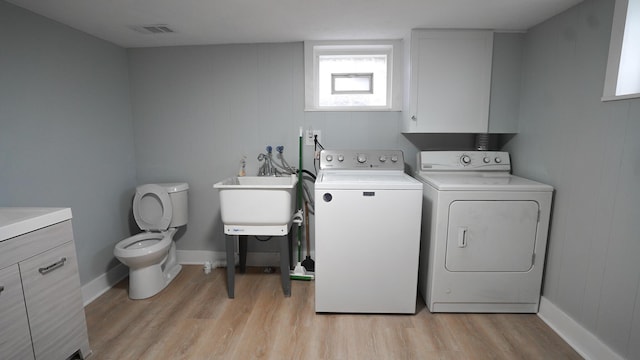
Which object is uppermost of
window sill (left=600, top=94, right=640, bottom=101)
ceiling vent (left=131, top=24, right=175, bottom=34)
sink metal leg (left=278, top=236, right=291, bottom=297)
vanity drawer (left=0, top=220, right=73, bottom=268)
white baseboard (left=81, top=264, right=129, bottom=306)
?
ceiling vent (left=131, top=24, right=175, bottom=34)

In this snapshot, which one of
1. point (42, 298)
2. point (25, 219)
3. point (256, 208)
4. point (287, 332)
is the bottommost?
point (287, 332)

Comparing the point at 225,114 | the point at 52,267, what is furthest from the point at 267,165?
the point at 52,267

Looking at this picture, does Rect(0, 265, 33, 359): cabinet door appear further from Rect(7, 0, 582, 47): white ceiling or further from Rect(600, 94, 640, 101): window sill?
Rect(600, 94, 640, 101): window sill

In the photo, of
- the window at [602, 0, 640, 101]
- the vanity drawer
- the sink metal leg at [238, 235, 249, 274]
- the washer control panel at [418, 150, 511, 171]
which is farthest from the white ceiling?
the sink metal leg at [238, 235, 249, 274]

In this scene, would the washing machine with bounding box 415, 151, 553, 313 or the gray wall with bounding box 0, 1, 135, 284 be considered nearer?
the gray wall with bounding box 0, 1, 135, 284

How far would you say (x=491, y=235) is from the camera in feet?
6.33

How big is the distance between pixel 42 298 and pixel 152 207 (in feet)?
3.79

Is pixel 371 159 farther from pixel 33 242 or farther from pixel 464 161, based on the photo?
pixel 33 242

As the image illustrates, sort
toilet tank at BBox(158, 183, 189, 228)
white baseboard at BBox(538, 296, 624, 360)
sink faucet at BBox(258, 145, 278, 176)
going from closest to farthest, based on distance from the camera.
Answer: white baseboard at BBox(538, 296, 624, 360), toilet tank at BBox(158, 183, 189, 228), sink faucet at BBox(258, 145, 278, 176)

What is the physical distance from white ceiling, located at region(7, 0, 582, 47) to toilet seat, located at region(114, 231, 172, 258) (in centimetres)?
155

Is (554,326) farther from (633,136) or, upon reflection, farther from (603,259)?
(633,136)

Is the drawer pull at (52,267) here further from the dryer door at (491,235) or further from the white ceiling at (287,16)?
the dryer door at (491,235)

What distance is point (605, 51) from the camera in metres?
1.54

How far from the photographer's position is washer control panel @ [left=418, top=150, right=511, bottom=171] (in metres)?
2.31
